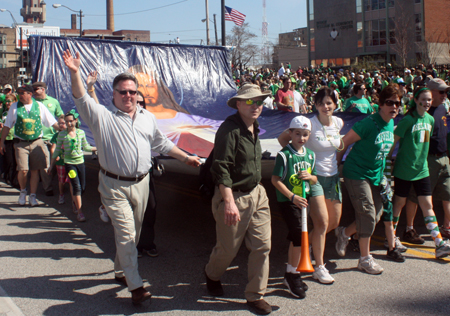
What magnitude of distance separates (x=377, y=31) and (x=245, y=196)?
198 ft

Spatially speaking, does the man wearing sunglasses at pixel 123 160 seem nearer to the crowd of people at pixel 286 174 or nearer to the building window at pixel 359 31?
the crowd of people at pixel 286 174

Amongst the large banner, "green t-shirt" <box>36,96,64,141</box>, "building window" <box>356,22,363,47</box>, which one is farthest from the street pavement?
"building window" <box>356,22,363,47</box>

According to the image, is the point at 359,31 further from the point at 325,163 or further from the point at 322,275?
the point at 322,275

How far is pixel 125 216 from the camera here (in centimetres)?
413

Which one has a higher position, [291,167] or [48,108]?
[48,108]

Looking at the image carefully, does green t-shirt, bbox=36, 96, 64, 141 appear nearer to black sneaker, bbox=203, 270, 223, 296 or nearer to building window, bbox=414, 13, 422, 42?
black sneaker, bbox=203, 270, 223, 296

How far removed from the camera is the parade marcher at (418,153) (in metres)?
5.31

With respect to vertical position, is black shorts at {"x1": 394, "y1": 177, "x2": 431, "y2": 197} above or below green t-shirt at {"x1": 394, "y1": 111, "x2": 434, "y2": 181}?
below

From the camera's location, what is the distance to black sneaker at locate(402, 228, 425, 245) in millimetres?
5809

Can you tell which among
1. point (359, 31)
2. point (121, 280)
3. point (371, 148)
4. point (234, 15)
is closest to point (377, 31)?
Result: point (359, 31)

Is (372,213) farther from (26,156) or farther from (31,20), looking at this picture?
(31,20)

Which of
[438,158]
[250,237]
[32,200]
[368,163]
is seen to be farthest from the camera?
[32,200]

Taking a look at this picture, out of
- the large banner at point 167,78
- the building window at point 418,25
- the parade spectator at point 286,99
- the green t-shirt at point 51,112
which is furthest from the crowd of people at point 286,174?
the building window at point 418,25

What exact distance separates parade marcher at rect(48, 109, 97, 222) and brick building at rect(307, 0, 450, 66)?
138 ft
